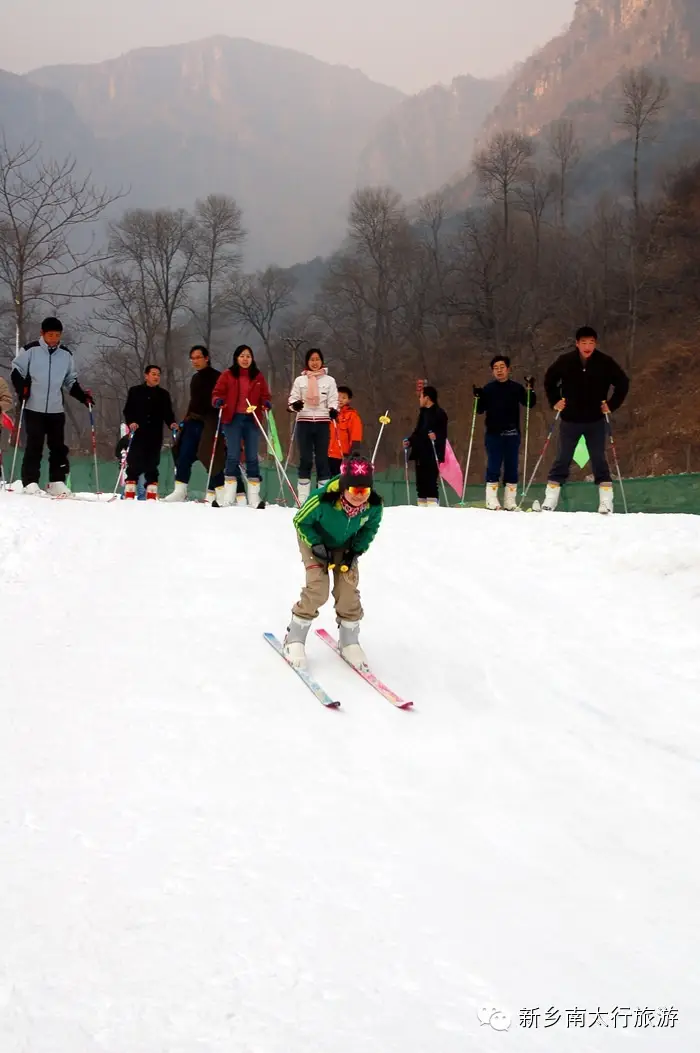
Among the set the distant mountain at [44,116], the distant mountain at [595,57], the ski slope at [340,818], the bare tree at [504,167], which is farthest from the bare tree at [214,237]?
the distant mountain at [44,116]

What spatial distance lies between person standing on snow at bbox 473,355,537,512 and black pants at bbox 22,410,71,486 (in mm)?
5007

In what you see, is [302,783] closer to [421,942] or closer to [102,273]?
[421,942]

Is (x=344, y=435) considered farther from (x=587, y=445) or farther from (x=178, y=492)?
(x=587, y=445)

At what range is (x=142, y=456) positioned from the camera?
36.7 feet

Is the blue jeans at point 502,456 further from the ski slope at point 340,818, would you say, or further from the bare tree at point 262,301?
the bare tree at point 262,301

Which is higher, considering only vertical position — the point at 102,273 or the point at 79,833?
A: the point at 102,273

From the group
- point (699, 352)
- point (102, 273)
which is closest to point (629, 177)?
point (699, 352)

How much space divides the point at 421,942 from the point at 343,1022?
45 cm

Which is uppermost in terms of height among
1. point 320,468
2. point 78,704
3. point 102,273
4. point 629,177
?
point 629,177

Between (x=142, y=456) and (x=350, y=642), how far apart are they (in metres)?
6.57

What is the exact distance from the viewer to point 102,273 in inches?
1325

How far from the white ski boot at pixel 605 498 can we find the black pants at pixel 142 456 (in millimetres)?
5675

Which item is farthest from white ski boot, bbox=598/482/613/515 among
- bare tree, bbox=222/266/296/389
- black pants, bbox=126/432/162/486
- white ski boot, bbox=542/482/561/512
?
bare tree, bbox=222/266/296/389

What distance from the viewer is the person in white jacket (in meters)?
10.3
